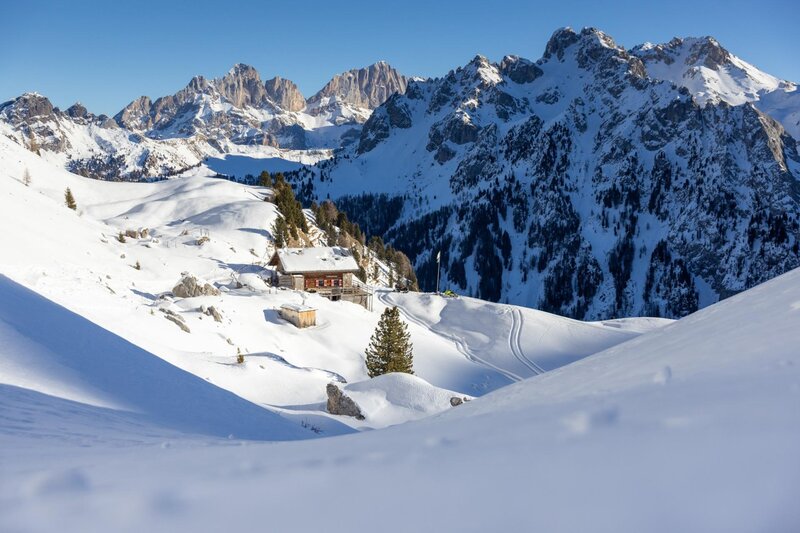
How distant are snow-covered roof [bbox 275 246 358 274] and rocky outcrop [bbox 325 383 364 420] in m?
28.1

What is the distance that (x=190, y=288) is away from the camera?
103ft

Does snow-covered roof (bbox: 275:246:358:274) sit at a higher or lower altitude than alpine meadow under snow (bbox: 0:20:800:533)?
higher

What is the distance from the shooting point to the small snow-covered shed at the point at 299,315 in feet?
108

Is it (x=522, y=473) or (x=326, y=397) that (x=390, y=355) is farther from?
(x=522, y=473)

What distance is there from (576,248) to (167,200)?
11194 centimetres

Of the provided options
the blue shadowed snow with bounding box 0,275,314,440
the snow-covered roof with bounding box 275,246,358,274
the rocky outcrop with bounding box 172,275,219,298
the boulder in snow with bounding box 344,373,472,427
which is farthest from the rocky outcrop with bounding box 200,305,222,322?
the snow-covered roof with bounding box 275,246,358,274

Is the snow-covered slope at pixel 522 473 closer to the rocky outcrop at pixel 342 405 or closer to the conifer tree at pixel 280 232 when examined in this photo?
the rocky outcrop at pixel 342 405

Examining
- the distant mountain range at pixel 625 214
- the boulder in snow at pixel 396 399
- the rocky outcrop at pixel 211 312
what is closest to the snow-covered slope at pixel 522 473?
the boulder in snow at pixel 396 399

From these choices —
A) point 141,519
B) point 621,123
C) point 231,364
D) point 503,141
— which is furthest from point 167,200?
point 621,123

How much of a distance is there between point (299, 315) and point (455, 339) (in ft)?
52.8

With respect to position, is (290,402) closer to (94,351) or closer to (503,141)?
(94,351)

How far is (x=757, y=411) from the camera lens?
2.97 metres

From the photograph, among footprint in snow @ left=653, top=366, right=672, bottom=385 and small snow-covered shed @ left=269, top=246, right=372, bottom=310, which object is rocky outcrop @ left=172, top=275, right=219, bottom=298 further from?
footprint in snow @ left=653, top=366, right=672, bottom=385

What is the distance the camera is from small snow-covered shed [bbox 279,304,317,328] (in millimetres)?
32906
